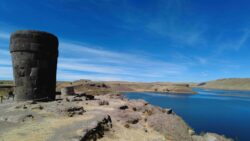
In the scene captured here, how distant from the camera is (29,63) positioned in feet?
54.7

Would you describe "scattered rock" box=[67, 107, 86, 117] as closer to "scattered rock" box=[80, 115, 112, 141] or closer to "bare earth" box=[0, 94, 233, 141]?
"bare earth" box=[0, 94, 233, 141]

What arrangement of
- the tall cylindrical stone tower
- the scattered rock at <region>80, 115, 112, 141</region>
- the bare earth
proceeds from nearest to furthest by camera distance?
the bare earth < the scattered rock at <region>80, 115, 112, 141</region> < the tall cylindrical stone tower

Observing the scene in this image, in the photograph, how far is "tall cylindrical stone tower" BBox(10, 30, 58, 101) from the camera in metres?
16.6

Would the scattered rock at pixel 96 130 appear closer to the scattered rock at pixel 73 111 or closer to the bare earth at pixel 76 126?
the bare earth at pixel 76 126

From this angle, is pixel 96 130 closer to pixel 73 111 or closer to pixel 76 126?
pixel 76 126

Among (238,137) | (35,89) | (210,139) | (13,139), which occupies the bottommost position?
(238,137)

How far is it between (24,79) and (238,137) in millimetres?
20667

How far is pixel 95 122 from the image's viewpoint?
37.9 ft

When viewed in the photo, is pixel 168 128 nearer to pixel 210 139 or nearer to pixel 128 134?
pixel 210 139

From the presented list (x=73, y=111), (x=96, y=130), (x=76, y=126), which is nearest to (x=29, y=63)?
(x=73, y=111)

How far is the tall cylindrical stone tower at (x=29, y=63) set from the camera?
1664 centimetres

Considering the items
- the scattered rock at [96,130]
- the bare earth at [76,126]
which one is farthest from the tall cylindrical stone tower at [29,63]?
the scattered rock at [96,130]

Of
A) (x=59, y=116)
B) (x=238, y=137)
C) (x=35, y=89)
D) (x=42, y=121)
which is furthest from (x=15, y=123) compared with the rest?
(x=238, y=137)

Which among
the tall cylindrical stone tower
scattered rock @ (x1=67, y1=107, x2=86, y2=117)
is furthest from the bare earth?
the tall cylindrical stone tower
